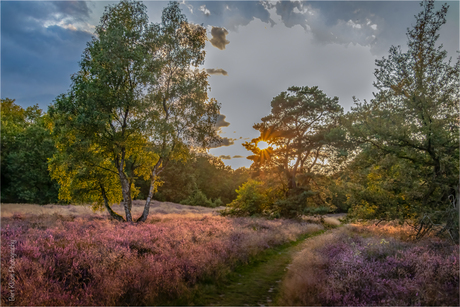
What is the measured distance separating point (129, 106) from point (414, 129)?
52.9ft

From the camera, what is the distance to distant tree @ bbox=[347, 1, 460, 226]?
30.8 feet

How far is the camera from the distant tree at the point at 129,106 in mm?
15758

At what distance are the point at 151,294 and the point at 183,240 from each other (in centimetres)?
416

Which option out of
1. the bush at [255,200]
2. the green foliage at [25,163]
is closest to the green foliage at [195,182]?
the green foliage at [25,163]

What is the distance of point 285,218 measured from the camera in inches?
1044

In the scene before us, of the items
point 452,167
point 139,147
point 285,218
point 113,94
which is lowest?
point 285,218

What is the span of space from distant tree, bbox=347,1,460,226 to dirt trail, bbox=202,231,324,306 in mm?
5084

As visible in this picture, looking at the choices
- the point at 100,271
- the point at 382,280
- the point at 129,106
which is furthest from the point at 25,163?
the point at 382,280

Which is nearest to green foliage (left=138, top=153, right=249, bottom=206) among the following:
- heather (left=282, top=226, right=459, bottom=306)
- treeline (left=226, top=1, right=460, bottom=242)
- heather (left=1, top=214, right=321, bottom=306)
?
treeline (left=226, top=1, right=460, bottom=242)

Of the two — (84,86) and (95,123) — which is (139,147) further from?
(84,86)

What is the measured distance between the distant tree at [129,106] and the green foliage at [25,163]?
28.5 m

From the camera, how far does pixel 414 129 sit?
9250 mm

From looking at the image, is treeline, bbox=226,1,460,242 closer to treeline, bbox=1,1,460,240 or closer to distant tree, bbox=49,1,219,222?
treeline, bbox=1,1,460,240

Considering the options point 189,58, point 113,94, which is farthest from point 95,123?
point 189,58
